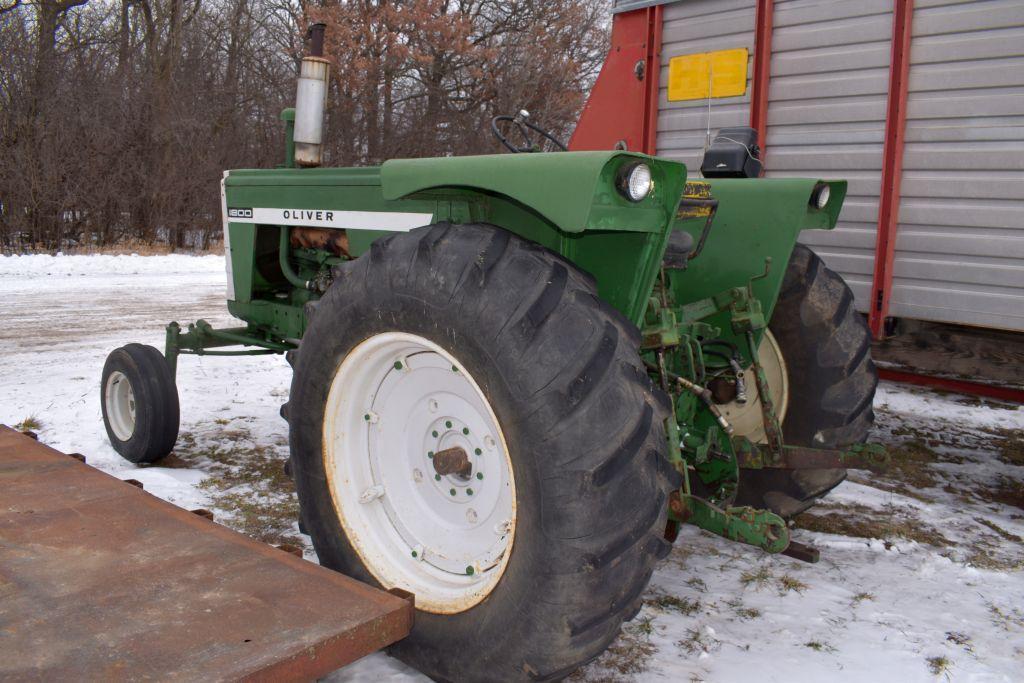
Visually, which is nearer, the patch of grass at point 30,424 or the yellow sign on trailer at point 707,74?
the yellow sign on trailer at point 707,74

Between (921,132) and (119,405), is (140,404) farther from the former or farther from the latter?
(921,132)

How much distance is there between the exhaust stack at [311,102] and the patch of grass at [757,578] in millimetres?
2400

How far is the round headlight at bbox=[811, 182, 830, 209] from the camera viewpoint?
2689 millimetres

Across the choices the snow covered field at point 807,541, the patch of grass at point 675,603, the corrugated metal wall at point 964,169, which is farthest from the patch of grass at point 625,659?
the corrugated metal wall at point 964,169

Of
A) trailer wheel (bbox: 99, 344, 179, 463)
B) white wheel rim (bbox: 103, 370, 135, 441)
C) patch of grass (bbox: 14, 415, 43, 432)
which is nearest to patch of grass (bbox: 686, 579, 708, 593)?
trailer wheel (bbox: 99, 344, 179, 463)

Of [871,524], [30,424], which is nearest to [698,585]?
[871,524]

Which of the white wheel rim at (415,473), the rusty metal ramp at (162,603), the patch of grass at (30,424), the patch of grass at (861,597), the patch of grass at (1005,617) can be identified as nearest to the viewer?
the rusty metal ramp at (162,603)

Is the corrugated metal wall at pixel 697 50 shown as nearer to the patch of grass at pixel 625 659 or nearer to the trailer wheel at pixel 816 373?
the trailer wheel at pixel 816 373

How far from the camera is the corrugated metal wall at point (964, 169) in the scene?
304 centimetres

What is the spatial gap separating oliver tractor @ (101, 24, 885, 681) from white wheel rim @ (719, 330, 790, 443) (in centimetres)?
1

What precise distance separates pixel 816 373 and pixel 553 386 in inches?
62.1

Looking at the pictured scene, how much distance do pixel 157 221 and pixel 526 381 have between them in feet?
47.3

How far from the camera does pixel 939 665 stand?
2191 mm

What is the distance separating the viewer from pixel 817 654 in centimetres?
223
